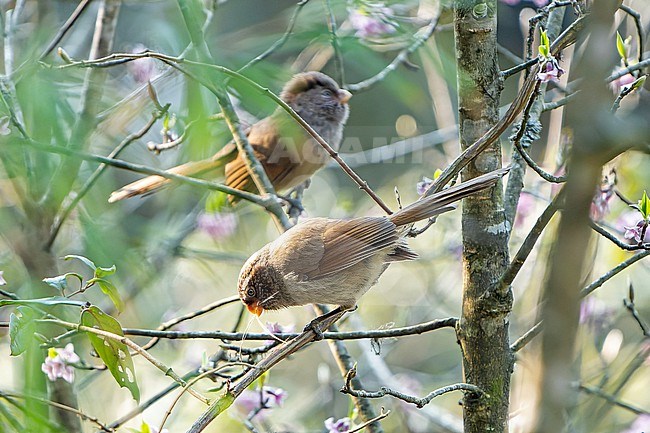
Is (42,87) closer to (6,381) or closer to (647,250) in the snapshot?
(647,250)

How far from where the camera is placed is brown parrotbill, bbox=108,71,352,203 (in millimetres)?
4777

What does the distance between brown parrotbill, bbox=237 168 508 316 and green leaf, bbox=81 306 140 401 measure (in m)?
0.94

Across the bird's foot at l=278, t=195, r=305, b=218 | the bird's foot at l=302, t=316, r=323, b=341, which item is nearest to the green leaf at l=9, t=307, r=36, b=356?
the bird's foot at l=302, t=316, r=323, b=341

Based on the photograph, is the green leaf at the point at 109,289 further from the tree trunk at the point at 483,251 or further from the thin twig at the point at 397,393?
the tree trunk at the point at 483,251

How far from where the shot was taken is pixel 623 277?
212 inches

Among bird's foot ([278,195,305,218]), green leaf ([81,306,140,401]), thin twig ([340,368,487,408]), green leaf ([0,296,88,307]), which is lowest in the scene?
green leaf ([81,306,140,401])

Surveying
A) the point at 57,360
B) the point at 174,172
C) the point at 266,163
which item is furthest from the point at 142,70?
the point at 57,360

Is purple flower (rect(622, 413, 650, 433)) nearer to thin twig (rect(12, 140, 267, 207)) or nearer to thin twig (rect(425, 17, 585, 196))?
thin twig (rect(425, 17, 585, 196))

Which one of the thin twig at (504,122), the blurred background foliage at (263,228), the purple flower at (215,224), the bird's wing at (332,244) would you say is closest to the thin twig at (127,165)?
the blurred background foliage at (263,228)

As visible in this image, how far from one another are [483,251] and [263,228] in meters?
4.27

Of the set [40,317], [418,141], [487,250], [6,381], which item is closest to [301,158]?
[418,141]

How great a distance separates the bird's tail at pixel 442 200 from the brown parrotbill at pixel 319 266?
18 centimetres

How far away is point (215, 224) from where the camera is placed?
5016 millimetres

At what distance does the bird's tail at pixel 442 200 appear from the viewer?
2107 mm
